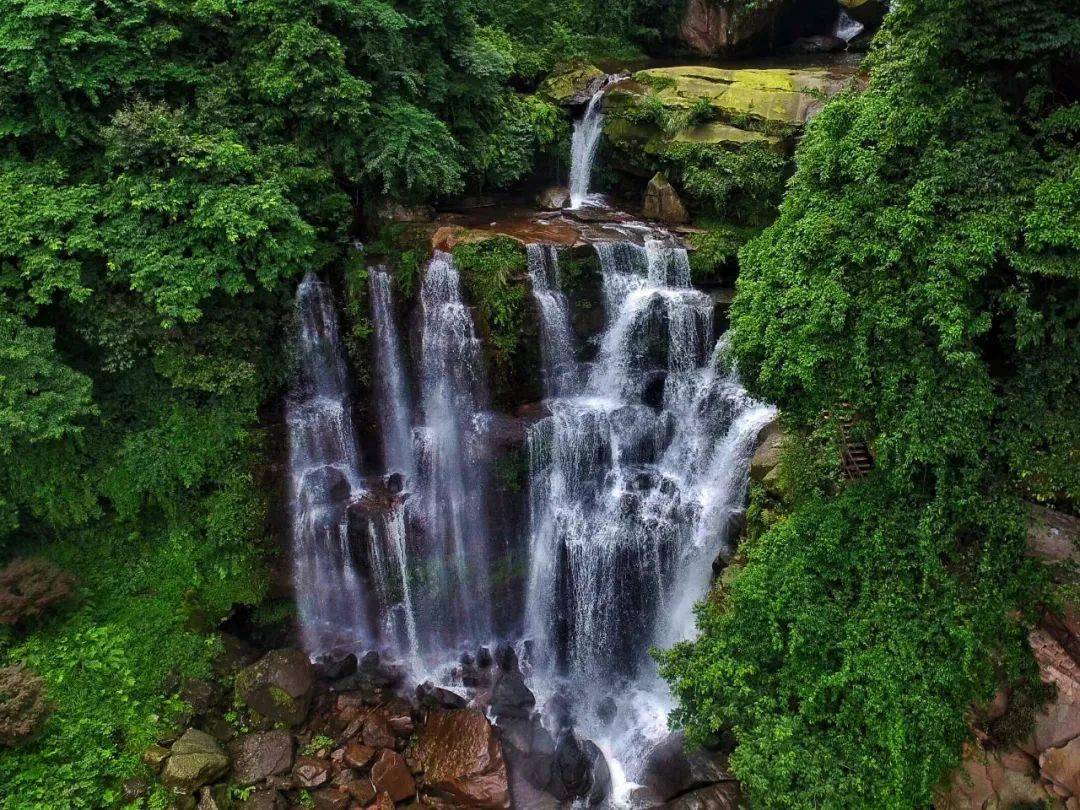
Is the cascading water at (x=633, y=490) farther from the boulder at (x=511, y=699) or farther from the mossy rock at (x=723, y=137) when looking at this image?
the mossy rock at (x=723, y=137)

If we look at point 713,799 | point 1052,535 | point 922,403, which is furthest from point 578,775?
point 922,403

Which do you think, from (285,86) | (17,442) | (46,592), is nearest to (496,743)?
(46,592)

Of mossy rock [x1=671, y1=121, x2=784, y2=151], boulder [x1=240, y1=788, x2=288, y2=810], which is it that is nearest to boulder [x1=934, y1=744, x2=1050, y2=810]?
boulder [x1=240, y1=788, x2=288, y2=810]

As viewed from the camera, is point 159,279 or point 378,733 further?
point 378,733

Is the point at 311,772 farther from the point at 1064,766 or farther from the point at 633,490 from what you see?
the point at 1064,766

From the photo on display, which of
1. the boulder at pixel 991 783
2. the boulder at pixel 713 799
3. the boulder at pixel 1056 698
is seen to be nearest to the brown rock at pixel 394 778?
the boulder at pixel 713 799

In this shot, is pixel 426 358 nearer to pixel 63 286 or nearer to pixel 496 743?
pixel 63 286

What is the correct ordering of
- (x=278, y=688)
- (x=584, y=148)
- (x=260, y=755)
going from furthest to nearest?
(x=584, y=148) → (x=278, y=688) → (x=260, y=755)
